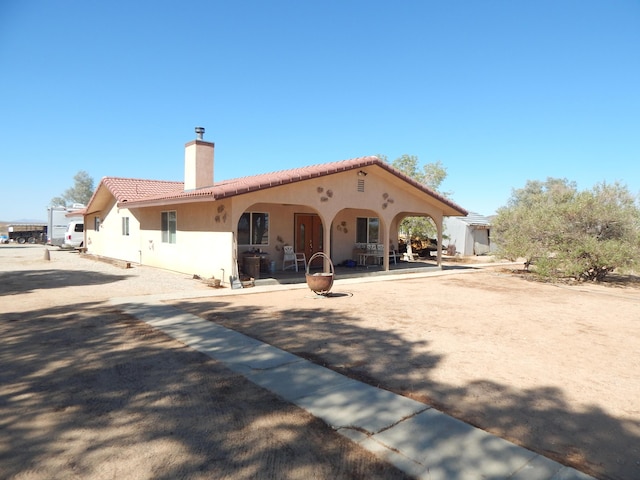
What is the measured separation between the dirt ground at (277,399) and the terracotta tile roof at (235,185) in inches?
134

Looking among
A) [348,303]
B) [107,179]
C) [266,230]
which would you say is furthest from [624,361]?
[107,179]

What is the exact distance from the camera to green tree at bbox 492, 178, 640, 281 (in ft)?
44.8

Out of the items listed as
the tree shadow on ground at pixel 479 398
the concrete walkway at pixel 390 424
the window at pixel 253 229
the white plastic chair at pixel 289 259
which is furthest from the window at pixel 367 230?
the concrete walkway at pixel 390 424

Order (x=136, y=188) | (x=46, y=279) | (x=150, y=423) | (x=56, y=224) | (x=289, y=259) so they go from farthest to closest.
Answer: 1. (x=56, y=224)
2. (x=136, y=188)
3. (x=289, y=259)
4. (x=46, y=279)
5. (x=150, y=423)

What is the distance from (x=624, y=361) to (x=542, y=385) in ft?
5.99

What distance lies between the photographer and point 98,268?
15734 millimetres

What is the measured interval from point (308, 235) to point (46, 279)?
29.4 feet

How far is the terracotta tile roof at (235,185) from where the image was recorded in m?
11.1

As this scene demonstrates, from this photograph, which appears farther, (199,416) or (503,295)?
(503,295)

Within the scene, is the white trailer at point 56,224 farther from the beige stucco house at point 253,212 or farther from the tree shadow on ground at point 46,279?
the tree shadow on ground at point 46,279

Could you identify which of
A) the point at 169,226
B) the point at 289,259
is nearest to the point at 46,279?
the point at 169,226

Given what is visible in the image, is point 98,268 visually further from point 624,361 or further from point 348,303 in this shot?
point 624,361

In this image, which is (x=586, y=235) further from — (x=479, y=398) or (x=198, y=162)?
(x=198, y=162)

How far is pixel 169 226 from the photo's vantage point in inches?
586
